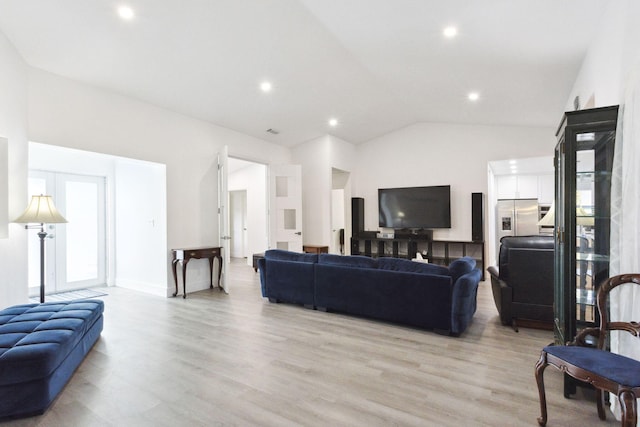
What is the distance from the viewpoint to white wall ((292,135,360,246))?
7270 millimetres

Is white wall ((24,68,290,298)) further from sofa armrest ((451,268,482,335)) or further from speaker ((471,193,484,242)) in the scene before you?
speaker ((471,193,484,242))

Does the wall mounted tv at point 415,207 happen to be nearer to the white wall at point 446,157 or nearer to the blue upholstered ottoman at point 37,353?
the white wall at point 446,157

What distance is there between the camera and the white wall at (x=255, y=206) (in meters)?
8.88

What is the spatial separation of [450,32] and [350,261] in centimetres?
266

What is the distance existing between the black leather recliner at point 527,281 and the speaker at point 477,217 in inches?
123

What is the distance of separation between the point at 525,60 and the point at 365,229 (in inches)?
206

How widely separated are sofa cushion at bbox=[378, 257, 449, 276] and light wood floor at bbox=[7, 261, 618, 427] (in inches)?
25.4

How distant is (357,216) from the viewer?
7922 mm

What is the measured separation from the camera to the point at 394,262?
376cm

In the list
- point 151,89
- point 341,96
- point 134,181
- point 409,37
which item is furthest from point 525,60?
point 134,181

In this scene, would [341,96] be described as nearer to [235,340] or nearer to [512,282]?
[512,282]

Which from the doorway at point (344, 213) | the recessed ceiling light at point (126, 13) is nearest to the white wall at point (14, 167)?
the recessed ceiling light at point (126, 13)

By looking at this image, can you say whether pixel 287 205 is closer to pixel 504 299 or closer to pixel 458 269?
pixel 458 269

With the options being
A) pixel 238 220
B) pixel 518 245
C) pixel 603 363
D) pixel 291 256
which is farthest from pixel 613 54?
pixel 238 220
